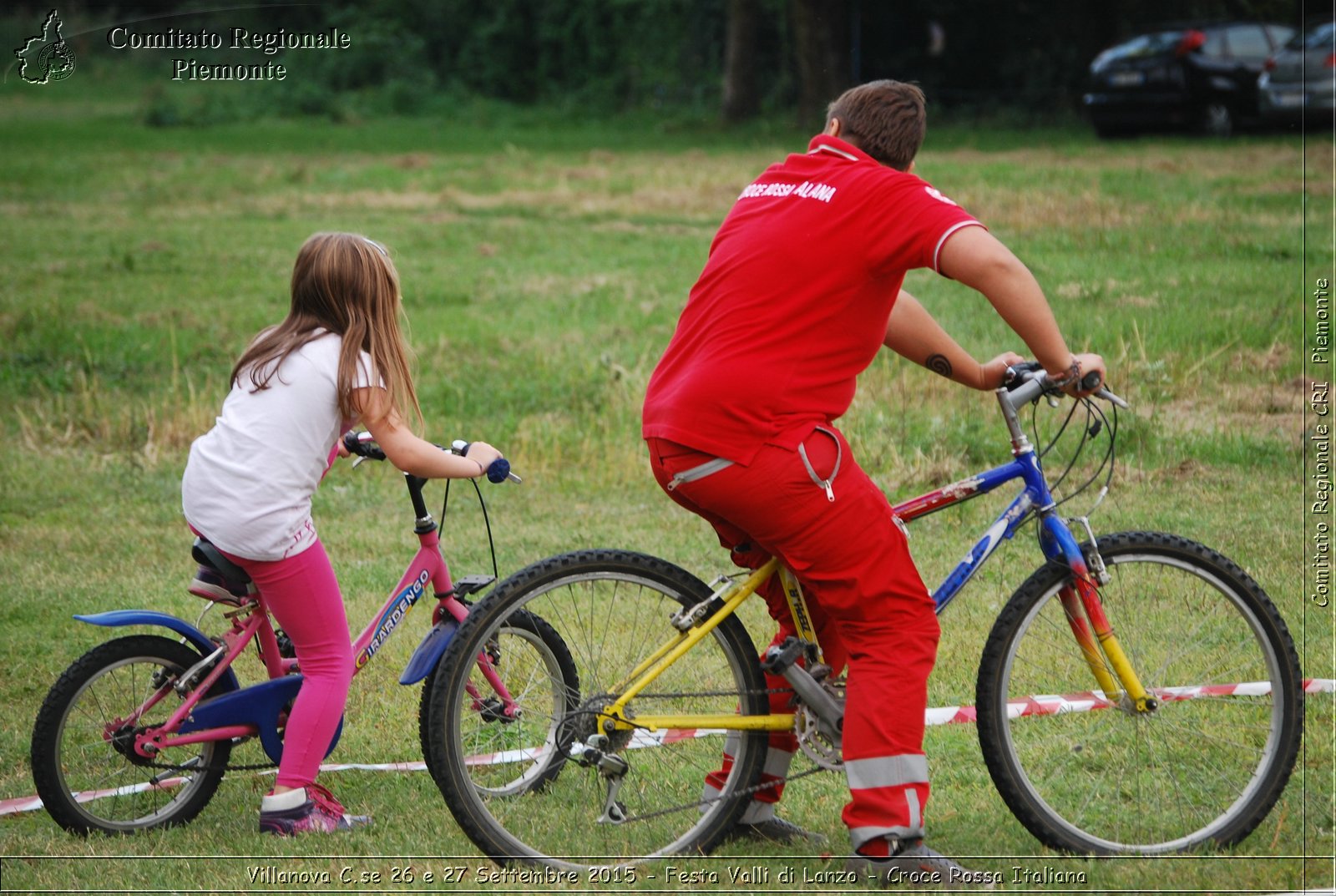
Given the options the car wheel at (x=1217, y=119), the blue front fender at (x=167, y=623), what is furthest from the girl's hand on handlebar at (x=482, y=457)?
the car wheel at (x=1217, y=119)

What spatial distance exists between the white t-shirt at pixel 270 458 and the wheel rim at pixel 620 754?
2.35ft

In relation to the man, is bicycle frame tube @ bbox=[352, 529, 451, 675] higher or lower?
lower

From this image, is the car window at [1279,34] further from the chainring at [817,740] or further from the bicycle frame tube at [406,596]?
the chainring at [817,740]

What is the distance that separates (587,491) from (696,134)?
889 inches

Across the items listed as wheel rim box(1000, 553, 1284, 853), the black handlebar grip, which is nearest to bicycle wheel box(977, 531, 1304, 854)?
wheel rim box(1000, 553, 1284, 853)

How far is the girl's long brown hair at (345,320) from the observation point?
412cm

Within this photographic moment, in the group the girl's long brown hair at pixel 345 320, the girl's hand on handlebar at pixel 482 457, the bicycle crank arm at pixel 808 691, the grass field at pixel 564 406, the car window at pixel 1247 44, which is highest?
the car window at pixel 1247 44

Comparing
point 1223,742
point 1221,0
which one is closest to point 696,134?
point 1221,0

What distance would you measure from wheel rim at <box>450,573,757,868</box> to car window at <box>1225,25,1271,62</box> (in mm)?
20235

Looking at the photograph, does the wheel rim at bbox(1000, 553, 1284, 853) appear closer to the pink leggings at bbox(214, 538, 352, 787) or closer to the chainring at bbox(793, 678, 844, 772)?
the chainring at bbox(793, 678, 844, 772)

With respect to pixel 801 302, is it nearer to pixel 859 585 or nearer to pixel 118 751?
pixel 859 585

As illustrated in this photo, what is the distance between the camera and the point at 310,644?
4.26 m

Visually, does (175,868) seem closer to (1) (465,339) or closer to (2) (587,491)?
(2) (587,491)

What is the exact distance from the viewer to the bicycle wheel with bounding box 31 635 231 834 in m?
4.19
